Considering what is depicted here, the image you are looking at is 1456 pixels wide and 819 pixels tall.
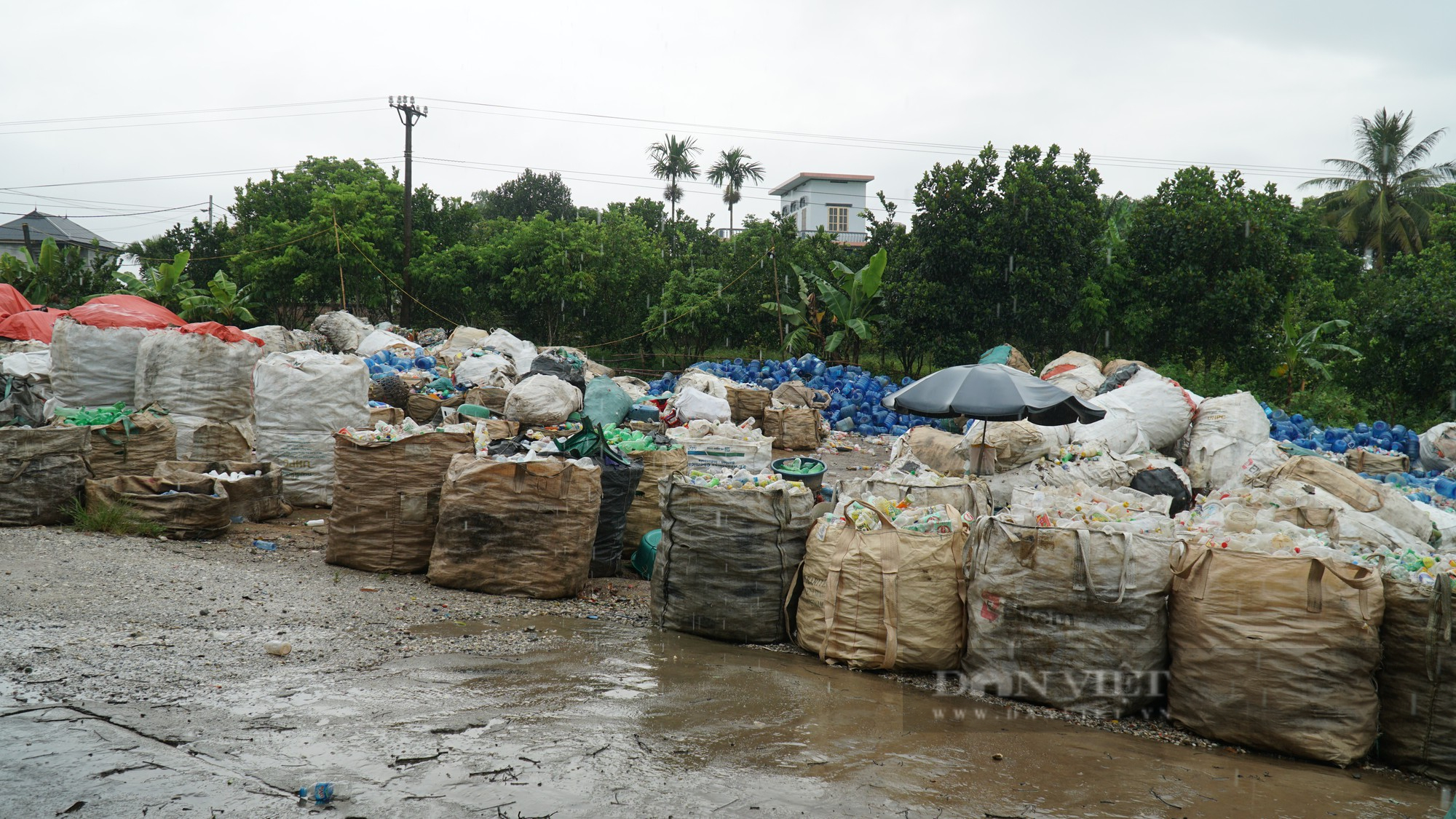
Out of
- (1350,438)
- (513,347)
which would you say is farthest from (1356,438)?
(513,347)

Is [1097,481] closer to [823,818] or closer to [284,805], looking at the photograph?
[823,818]

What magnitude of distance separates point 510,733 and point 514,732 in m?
0.01

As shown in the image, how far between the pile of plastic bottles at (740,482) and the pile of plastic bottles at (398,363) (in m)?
9.74

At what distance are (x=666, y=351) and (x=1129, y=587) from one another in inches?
735

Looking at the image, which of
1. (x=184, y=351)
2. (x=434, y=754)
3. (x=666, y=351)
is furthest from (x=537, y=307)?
(x=434, y=754)

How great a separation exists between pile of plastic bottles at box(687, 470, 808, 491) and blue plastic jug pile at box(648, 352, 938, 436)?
10.1 metres

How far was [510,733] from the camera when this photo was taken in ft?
9.49

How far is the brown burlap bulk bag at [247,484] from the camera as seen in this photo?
624 cm

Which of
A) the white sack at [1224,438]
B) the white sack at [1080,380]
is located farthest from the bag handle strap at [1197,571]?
the white sack at [1080,380]

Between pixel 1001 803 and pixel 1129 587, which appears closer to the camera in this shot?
pixel 1001 803

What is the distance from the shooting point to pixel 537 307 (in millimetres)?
22859


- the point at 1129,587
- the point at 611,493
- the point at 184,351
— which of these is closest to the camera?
the point at 1129,587

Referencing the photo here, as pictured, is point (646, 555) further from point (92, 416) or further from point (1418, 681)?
point (92, 416)

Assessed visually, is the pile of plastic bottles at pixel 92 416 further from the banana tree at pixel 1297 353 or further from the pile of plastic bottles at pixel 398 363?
the banana tree at pixel 1297 353
